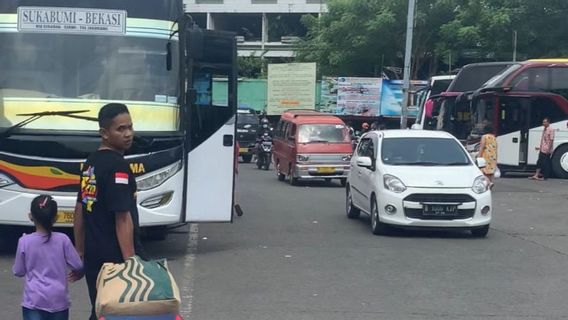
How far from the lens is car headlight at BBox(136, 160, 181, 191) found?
11.2 meters

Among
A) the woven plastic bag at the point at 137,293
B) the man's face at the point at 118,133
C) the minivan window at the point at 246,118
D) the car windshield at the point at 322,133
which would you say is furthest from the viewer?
the minivan window at the point at 246,118

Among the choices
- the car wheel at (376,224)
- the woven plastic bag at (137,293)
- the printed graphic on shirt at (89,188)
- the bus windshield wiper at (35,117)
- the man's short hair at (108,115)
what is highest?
the man's short hair at (108,115)

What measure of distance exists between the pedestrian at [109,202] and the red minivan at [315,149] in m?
19.3

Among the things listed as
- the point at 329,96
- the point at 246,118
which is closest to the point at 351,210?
the point at 246,118

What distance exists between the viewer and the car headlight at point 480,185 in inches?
571

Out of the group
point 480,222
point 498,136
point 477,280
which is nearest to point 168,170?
point 477,280

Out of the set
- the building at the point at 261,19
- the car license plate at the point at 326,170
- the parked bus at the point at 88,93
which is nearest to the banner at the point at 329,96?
the car license plate at the point at 326,170

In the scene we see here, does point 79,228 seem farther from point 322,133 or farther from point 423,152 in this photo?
point 322,133

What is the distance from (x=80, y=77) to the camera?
11.3 m

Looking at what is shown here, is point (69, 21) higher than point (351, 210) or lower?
higher

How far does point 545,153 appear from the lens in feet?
92.1

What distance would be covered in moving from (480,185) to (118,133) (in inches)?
381

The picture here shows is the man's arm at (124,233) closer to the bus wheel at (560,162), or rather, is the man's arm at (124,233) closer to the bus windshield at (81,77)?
the bus windshield at (81,77)

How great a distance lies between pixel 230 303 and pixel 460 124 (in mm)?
24371
